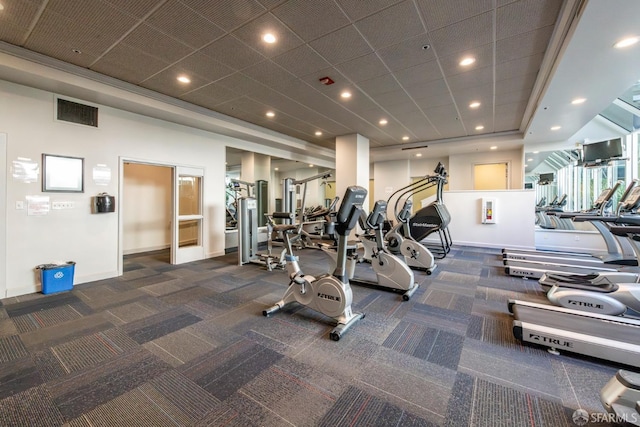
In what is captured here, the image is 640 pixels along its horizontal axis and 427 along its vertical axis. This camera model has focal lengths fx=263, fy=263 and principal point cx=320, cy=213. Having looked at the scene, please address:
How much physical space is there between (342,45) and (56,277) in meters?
4.95

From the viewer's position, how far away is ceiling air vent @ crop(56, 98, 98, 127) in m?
3.88

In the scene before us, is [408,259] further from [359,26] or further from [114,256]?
[114,256]

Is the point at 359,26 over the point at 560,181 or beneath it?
over

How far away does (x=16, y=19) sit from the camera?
2.67m

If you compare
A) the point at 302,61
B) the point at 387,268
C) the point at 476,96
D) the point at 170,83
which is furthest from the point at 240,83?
the point at 476,96

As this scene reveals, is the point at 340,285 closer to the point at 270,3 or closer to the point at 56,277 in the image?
the point at 270,3

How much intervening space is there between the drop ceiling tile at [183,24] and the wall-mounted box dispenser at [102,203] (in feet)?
9.23

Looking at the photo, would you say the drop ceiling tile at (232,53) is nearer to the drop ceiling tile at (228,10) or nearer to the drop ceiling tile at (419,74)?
the drop ceiling tile at (228,10)

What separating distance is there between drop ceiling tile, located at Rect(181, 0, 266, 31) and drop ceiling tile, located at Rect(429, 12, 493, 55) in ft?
6.32

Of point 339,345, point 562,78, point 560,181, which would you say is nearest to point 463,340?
point 339,345

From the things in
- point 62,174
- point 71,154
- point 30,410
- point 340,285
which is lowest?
point 30,410

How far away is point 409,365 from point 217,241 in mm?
5273

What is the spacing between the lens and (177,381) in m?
1.84

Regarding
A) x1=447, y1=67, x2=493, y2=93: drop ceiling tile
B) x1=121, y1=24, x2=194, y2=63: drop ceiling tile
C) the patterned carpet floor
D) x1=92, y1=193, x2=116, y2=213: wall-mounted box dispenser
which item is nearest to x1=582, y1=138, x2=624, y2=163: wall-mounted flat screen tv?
x1=447, y1=67, x2=493, y2=93: drop ceiling tile
